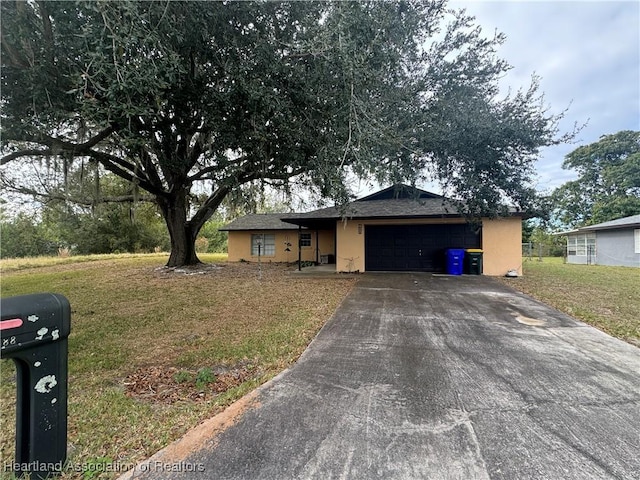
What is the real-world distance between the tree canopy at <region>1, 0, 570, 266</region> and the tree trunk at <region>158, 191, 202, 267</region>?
16.4 ft

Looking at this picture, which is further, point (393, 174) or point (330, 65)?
point (393, 174)

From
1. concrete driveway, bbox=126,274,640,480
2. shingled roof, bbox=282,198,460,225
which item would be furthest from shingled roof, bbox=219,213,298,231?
concrete driveway, bbox=126,274,640,480

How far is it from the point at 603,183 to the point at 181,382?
121 ft

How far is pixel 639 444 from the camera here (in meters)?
2.16

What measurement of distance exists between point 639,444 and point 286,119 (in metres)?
5.32

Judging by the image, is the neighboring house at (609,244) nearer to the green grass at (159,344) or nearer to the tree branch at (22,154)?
the green grass at (159,344)

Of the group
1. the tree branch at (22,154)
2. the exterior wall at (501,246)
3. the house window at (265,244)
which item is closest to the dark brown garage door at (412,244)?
the exterior wall at (501,246)

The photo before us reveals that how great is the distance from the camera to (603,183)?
90.2 feet

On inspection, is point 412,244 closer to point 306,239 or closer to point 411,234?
point 411,234

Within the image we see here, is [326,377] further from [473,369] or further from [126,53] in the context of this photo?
[126,53]

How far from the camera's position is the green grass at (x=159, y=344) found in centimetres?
229

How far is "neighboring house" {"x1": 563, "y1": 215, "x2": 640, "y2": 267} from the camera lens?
628 inches

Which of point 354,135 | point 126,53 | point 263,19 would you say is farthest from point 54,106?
point 354,135

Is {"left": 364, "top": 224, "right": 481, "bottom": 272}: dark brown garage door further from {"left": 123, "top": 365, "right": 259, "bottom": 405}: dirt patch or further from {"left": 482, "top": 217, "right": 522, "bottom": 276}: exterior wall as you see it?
{"left": 123, "top": 365, "right": 259, "bottom": 405}: dirt patch
